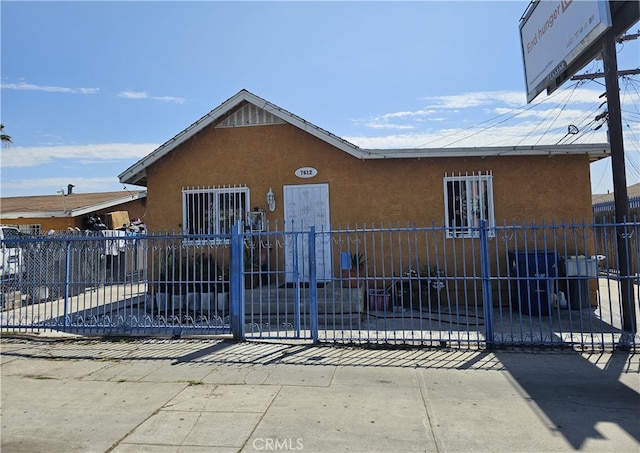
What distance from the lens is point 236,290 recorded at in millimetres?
7102

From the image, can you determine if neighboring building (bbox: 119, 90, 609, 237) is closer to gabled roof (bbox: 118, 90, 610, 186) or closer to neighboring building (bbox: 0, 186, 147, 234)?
gabled roof (bbox: 118, 90, 610, 186)

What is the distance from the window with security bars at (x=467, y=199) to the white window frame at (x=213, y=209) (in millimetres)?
4771

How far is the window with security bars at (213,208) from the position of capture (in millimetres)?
10984

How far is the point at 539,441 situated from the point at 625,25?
6.67 metres

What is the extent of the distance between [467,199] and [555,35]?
3.65 meters

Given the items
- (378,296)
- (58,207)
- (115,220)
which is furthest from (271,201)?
(58,207)

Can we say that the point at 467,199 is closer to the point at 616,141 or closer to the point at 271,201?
the point at 616,141

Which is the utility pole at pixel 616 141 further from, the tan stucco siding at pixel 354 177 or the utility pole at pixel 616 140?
the tan stucco siding at pixel 354 177

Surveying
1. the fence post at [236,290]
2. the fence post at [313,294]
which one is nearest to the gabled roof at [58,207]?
the fence post at [236,290]

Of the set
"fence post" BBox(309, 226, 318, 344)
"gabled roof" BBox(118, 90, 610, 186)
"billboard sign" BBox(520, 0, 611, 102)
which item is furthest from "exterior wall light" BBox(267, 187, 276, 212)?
"billboard sign" BBox(520, 0, 611, 102)

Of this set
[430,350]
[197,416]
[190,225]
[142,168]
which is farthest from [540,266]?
[142,168]

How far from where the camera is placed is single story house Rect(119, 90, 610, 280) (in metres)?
9.88

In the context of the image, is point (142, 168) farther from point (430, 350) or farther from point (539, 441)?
point (539, 441)

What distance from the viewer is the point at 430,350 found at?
651 centimetres
